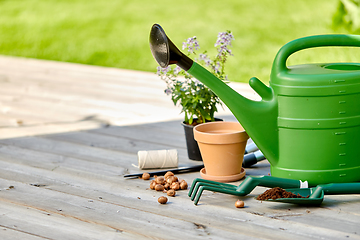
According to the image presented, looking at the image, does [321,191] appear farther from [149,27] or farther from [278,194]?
[149,27]

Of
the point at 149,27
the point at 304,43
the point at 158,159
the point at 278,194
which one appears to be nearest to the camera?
the point at 278,194

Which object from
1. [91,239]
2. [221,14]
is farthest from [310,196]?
[221,14]

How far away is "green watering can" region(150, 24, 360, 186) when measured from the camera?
4.60ft

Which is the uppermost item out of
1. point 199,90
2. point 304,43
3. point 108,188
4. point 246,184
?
point 304,43

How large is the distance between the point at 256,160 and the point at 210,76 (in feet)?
1.51

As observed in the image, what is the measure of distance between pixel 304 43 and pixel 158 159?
67 centimetres

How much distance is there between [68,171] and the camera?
172 centimetres

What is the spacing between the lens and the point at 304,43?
1.47m

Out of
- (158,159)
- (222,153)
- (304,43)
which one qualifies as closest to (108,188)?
(158,159)

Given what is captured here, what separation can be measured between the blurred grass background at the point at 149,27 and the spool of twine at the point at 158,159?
2308mm

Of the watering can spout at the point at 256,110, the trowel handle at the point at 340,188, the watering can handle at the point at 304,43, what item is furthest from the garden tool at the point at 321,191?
the watering can handle at the point at 304,43

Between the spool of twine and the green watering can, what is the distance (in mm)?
354

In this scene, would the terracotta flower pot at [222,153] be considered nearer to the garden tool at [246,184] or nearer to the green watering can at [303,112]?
the green watering can at [303,112]

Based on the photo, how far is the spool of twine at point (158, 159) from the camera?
172cm
